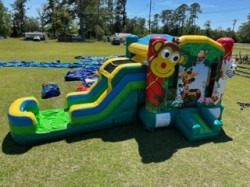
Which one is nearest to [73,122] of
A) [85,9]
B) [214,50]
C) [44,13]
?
[214,50]

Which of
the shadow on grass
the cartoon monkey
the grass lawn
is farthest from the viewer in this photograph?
the cartoon monkey

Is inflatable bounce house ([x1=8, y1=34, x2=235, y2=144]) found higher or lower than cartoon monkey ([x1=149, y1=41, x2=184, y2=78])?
lower

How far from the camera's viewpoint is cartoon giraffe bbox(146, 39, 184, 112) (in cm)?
514

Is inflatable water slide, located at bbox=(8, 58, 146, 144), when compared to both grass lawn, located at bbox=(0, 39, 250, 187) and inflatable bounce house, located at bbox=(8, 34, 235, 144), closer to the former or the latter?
inflatable bounce house, located at bbox=(8, 34, 235, 144)

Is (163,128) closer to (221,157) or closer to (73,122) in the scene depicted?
(221,157)

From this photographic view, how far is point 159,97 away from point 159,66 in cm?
81

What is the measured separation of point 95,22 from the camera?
1975 inches

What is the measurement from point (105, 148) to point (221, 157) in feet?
8.46

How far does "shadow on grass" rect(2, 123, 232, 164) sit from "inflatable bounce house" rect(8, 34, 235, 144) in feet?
0.52

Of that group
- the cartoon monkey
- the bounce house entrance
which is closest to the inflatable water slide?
the cartoon monkey

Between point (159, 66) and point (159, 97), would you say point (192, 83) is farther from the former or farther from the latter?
point (159, 66)

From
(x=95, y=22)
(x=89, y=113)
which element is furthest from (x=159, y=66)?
(x=95, y=22)

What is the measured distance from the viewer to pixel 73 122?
5434mm

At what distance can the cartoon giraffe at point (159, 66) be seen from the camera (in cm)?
514
